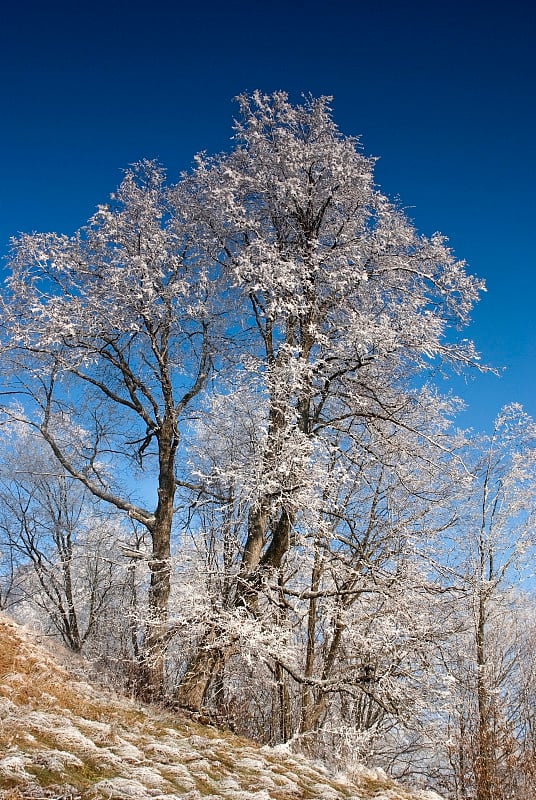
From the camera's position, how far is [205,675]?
10.7 m

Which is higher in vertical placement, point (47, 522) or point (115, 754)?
point (47, 522)

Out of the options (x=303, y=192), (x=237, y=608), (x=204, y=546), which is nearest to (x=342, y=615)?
(x=237, y=608)

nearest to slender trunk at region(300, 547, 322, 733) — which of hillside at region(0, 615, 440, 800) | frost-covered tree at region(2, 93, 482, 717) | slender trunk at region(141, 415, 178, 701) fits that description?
frost-covered tree at region(2, 93, 482, 717)

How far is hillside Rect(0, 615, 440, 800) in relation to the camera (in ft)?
15.2

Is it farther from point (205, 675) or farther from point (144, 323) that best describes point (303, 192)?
point (205, 675)

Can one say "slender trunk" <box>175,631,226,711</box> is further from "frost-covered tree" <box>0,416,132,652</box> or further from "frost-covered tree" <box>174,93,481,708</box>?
"frost-covered tree" <box>0,416,132,652</box>

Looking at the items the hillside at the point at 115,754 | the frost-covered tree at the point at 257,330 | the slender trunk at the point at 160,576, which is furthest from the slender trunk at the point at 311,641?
the hillside at the point at 115,754

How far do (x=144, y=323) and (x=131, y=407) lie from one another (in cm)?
183

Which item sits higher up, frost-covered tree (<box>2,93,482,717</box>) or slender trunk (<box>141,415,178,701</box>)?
frost-covered tree (<box>2,93,482,717</box>)

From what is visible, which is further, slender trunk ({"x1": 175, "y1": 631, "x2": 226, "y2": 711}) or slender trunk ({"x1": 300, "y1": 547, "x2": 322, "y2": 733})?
slender trunk ({"x1": 300, "y1": 547, "x2": 322, "y2": 733})

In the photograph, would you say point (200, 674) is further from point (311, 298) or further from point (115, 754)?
point (311, 298)

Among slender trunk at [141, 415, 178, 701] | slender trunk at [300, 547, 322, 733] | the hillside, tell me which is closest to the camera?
the hillside

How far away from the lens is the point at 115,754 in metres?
5.74

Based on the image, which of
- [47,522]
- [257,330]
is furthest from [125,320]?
[47,522]
